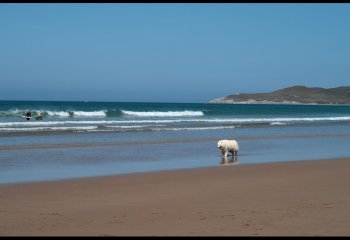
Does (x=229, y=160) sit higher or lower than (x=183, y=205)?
higher

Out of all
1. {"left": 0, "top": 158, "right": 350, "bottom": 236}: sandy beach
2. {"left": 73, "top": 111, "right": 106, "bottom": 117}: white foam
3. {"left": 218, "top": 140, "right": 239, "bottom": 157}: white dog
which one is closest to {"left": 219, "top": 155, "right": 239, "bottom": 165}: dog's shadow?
{"left": 218, "top": 140, "right": 239, "bottom": 157}: white dog

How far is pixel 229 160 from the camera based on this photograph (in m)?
15.9

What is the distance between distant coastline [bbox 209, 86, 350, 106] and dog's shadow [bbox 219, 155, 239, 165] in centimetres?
14557

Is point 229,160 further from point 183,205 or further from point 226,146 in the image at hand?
point 183,205

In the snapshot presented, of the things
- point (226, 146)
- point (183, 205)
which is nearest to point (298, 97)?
point (226, 146)

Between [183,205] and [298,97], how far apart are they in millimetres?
162358

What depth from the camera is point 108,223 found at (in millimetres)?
6812

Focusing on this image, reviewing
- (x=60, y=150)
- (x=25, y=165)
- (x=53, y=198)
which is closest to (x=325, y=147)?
(x=60, y=150)

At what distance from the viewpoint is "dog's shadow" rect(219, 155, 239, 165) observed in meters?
15.0

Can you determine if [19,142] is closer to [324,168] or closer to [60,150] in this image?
[60,150]

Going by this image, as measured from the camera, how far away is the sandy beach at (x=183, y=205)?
646 cm

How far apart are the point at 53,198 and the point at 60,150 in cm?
975

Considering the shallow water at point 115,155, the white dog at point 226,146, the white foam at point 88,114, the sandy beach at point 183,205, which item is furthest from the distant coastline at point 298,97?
the sandy beach at point 183,205

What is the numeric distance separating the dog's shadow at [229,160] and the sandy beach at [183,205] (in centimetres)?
258
